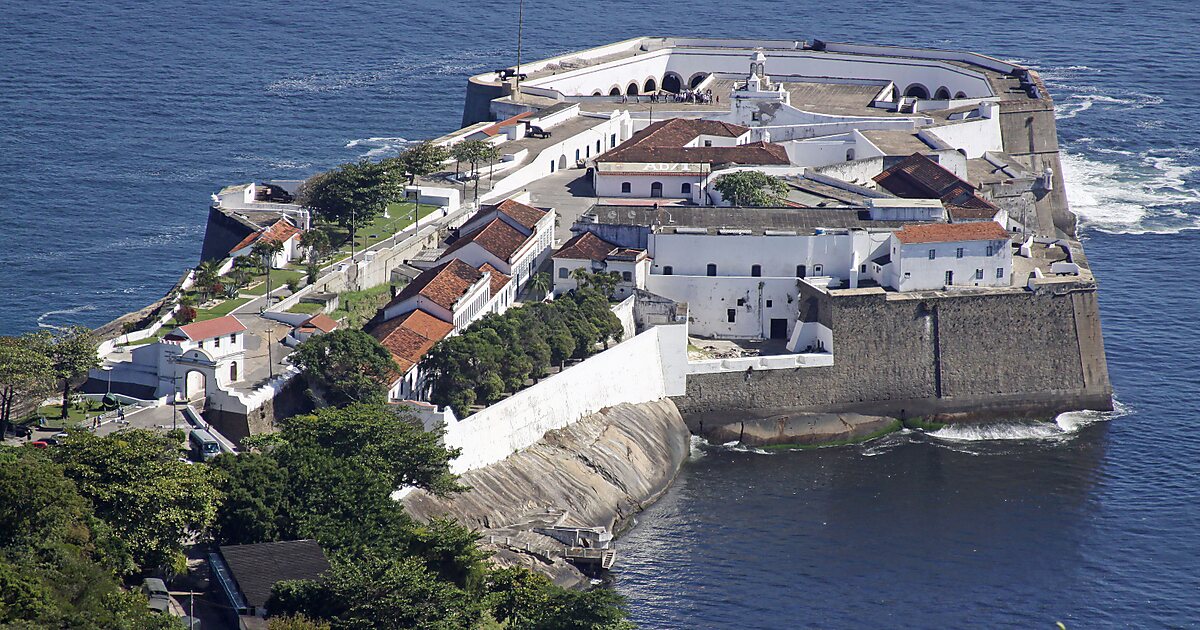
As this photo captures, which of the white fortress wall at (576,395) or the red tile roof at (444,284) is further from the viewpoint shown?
the red tile roof at (444,284)

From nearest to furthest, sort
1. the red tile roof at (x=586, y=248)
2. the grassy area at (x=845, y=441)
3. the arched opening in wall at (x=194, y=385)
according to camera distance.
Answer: the arched opening in wall at (x=194, y=385) → the grassy area at (x=845, y=441) → the red tile roof at (x=586, y=248)

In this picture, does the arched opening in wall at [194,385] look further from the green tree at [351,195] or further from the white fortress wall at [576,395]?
the green tree at [351,195]

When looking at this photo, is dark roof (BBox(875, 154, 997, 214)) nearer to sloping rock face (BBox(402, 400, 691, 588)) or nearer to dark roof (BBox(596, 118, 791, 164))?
dark roof (BBox(596, 118, 791, 164))

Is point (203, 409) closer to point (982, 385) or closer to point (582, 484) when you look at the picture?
point (582, 484)

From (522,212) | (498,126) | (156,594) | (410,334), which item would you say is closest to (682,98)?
(498,126)

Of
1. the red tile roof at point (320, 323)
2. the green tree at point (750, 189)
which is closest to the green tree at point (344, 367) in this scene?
the red tile roof at point (320, 323)

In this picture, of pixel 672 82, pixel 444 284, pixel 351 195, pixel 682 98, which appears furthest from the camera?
pixel 672 82

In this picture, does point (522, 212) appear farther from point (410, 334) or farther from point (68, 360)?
point (68, 360)
